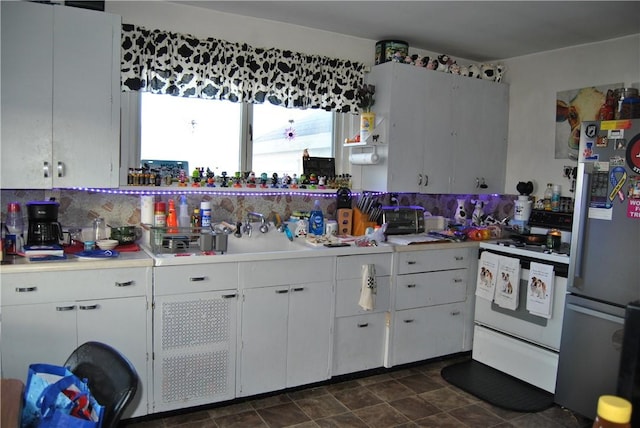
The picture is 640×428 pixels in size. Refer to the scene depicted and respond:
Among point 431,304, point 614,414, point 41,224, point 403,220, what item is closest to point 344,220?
point 403,220

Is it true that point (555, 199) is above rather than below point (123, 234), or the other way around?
above

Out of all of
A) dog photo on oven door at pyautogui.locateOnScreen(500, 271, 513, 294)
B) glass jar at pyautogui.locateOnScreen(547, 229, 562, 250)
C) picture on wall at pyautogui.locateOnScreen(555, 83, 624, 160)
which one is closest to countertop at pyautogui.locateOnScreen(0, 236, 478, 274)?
dog photo on oven door at pyautogui.locateOnScreen(500, 271, 513, 294)

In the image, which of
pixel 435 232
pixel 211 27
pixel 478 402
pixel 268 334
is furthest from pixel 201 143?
pixel 478 402

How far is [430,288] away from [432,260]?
0.21 metres

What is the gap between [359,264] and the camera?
3.32 m

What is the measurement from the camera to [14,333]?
2408 millimetres

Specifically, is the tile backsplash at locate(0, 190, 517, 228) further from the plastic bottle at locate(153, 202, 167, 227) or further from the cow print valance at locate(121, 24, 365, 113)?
the cow print valance at locate(121, 24, 365, 113)

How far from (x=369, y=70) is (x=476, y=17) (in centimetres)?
90

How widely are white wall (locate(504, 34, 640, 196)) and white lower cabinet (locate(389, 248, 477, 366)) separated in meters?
1.03

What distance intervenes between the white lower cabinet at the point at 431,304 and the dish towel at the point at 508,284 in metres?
0.29

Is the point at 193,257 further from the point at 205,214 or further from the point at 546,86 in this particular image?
the point at 546,86

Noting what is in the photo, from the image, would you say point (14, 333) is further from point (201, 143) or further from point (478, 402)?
point (478, 402)

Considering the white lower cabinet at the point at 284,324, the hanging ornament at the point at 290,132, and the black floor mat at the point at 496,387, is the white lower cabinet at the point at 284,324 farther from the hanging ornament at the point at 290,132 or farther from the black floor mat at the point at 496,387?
the hanging ornament at the point at 290,132

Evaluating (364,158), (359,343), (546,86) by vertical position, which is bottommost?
(359,343)
